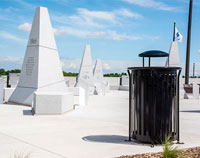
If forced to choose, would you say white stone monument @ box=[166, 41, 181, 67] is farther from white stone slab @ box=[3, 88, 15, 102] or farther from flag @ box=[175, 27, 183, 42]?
white stone slab @ box=[3, 88, 15, 102]

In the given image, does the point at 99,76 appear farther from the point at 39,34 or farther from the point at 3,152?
the point at 3,152

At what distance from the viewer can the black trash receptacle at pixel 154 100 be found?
565 centimetres

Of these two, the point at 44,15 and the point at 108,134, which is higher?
the point at 44,15

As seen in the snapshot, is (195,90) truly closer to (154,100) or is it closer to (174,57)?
(174,57)

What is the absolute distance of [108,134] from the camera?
696cm

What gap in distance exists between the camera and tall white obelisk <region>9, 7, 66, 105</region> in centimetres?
1509

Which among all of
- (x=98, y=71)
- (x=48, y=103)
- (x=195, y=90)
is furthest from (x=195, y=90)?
(x=98, y=71)

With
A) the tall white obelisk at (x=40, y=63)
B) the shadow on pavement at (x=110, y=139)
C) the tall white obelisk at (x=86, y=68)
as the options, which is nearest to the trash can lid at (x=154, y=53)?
the shadow on pavement at (x=110, y=139)

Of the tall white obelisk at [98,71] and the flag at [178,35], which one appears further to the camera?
the tall white obelisk at [98,71]

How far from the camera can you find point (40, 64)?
49.9ft

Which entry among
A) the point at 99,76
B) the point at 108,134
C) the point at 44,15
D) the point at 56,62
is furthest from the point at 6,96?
the point at 99,76

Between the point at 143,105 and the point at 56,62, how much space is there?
1125 cm

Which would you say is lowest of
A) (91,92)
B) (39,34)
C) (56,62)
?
(91,92)

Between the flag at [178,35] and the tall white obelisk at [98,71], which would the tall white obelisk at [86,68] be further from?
the flag at [178,35]
